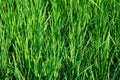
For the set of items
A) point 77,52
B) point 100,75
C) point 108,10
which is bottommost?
point 100,75

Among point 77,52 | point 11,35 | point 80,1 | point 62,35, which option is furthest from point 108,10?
point 11,35

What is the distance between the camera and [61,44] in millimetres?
1305

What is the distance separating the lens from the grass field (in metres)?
1.12

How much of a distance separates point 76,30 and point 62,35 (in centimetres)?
10

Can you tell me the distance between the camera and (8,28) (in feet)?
4.35

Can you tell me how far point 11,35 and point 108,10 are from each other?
51 cm

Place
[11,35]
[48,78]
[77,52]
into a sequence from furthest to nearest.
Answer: [11,35] < [77,52] < [48,78]

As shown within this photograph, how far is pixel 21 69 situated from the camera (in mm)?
1177

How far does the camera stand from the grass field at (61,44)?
3.69ft

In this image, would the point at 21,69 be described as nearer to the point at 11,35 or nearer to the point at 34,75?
the point at 34,75

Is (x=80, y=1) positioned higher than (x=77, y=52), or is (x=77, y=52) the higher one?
(x=80, y=1)

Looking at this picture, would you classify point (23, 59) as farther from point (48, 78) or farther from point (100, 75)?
point (100, 75)

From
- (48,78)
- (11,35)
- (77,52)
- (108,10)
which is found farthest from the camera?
(108,10)

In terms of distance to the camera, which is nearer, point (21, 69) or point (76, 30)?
point (21, 69)
